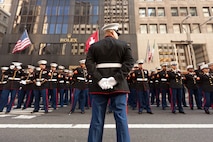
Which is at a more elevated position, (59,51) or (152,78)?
(59,51)

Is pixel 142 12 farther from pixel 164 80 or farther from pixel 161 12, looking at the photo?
pixel 164 80

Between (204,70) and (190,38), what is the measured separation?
73.7 ft

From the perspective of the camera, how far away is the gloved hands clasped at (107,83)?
6.77 feet

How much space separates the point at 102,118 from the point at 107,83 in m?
0.52

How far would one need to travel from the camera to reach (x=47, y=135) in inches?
120

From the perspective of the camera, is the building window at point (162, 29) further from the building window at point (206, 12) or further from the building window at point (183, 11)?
the building window at point (206, 12)

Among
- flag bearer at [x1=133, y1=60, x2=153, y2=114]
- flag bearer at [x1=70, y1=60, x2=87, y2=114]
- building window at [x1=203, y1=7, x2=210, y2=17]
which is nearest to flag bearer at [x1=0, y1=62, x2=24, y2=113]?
flag bearer at [x1=70, y1=60, x2=87, y2=114]

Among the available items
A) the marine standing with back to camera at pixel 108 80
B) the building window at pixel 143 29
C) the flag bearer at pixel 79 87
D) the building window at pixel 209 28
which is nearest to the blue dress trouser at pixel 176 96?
the flag bearer at pixel 79 87

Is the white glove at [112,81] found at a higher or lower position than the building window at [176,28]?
lower

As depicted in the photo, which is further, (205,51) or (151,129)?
(205,51)

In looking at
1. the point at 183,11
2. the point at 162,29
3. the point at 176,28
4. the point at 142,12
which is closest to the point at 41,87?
the point at 162,29

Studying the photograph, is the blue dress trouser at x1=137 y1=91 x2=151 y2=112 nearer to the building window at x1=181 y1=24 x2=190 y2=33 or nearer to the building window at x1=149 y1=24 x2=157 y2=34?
the building window at x1=149 y1=24 x2=157 y2=34

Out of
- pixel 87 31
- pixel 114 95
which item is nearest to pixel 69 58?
pixel 87 31

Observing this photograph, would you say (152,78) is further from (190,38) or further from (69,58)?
(190,38)
